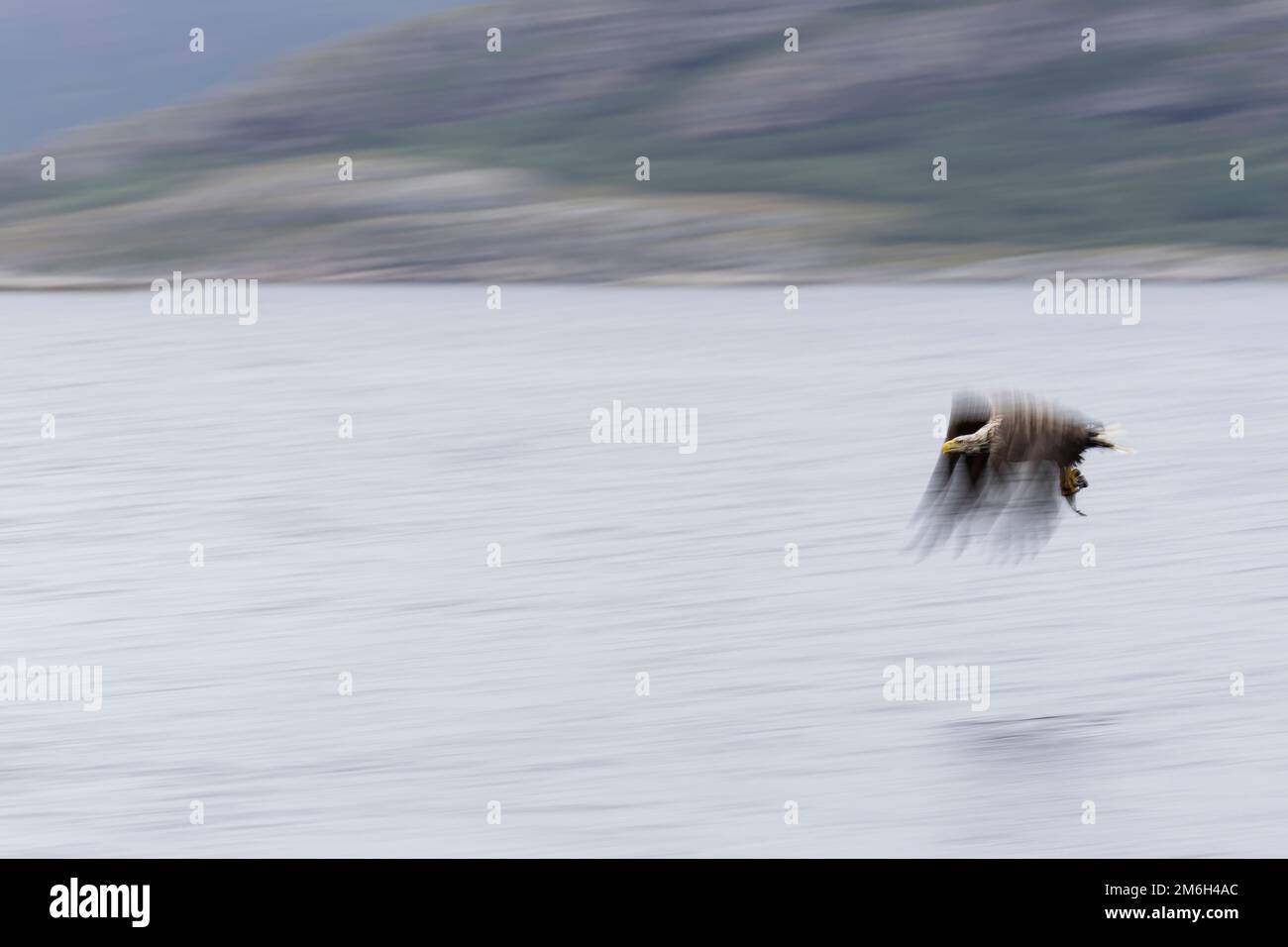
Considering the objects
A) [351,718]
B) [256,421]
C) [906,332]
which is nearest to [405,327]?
[906,332]

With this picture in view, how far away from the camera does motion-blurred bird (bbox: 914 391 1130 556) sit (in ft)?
29.8

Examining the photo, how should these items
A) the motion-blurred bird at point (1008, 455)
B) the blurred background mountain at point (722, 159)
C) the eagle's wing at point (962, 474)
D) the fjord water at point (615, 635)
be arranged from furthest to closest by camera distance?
the blurred background mountain at point (722, 159), the eagle's wing at point (962, 474), the motion-blurred bird at point (1008, 455), the fjord water at point (615, 635)

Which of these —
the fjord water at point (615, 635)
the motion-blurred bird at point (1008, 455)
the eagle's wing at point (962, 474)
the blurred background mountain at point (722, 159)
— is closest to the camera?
the fjord water at point (615, 635)

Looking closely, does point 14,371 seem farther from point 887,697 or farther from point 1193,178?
point 1193,178

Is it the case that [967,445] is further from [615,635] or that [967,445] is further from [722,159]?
[722,159]

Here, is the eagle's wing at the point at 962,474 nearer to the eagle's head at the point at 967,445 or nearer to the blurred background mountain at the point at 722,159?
the eagle's head at the point at 967,445

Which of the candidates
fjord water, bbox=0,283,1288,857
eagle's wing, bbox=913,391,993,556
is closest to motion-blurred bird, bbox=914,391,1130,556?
eagle's wing, bbox=913,391,993,556

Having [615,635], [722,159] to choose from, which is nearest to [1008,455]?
[615,635]

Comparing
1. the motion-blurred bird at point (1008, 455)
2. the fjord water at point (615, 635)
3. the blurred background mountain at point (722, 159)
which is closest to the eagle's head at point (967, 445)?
the motion-blurred bird at point (1008, 455)

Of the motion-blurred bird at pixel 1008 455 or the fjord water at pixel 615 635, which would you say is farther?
the motion-blurred bird at pixel 1008 455

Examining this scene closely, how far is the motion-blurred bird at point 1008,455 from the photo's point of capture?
908 cm

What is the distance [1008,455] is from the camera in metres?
9.07

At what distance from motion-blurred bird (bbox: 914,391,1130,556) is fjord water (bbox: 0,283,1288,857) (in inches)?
48.2

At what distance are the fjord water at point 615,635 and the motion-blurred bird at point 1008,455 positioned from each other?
48.2 inches
